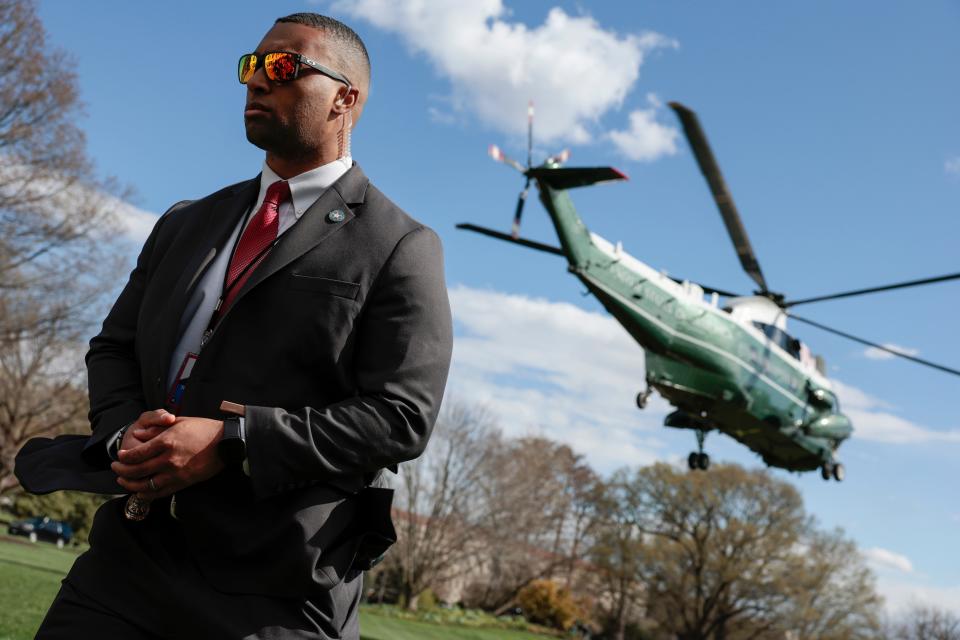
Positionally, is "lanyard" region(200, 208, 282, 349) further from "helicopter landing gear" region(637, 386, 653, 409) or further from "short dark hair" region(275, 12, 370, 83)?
"helicopter landing gear" region(637, 386, 653, 409)

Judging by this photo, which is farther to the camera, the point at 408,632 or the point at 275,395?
the point at 408,632

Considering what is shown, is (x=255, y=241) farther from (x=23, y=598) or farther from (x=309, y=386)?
(x=23, y=598)

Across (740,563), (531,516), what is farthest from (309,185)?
(740,563)

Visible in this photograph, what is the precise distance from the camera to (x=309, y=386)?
184cm

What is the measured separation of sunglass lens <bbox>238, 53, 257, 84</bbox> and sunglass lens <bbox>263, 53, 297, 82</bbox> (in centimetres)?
6

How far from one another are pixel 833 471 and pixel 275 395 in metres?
22.6

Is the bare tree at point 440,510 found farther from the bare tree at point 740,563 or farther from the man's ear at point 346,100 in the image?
the man's ear at point 346,100

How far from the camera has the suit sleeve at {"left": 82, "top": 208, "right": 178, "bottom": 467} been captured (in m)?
1.88

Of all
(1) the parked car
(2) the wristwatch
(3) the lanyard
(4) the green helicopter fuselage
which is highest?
(4) the green helicopter fuselage

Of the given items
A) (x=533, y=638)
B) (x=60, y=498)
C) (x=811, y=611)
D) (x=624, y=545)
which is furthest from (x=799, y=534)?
(x=60, y=498)

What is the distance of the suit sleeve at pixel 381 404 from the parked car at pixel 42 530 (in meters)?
40.9

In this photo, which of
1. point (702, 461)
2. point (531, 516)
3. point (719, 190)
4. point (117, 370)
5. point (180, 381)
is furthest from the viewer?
point (531, 516)

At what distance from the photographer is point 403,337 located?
1826 mm

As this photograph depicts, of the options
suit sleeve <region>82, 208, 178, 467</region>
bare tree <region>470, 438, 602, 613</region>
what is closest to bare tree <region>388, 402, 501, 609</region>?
bare tree <region>470, 438, 602, 613</region>
